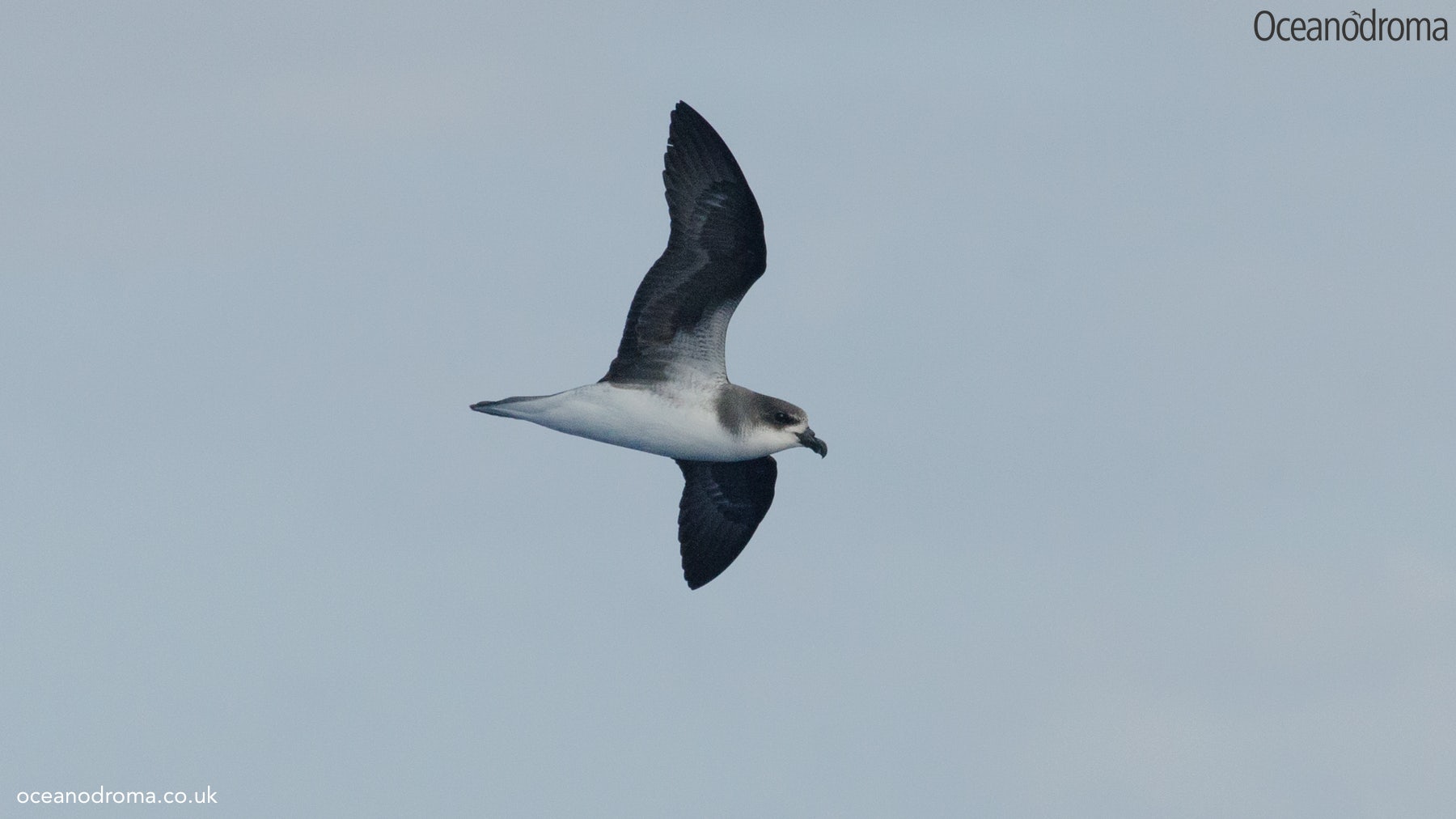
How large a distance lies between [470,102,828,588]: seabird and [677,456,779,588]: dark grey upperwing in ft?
4.48

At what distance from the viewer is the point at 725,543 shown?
28859 mm

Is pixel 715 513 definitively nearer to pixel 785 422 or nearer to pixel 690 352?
pixel 785 422

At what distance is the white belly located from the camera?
86.4 feet

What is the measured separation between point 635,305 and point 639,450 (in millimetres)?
2094

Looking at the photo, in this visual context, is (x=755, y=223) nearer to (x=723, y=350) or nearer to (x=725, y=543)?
(x=723, y=350)

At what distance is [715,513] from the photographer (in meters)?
28.9

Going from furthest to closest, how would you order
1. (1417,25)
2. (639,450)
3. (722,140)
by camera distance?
(1417,25) < (639,450) < (722,140)

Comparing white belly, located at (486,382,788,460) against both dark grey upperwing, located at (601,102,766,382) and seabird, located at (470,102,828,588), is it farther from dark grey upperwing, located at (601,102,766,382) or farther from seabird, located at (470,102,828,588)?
dark grey upperwing, located at (601,102,766,382)

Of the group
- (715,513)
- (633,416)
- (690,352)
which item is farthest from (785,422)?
(715,513)

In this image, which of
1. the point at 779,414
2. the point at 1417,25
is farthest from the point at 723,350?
the point at 1417,25

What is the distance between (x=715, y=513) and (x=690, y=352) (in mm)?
3253

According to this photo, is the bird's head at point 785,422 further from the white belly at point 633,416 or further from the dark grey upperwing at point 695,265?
the dark grey upperwing at point 695,265

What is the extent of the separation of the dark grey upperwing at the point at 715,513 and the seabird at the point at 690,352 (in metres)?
1.37

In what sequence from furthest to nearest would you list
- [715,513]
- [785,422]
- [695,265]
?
[715,513]
[785,422]
[695,265]
